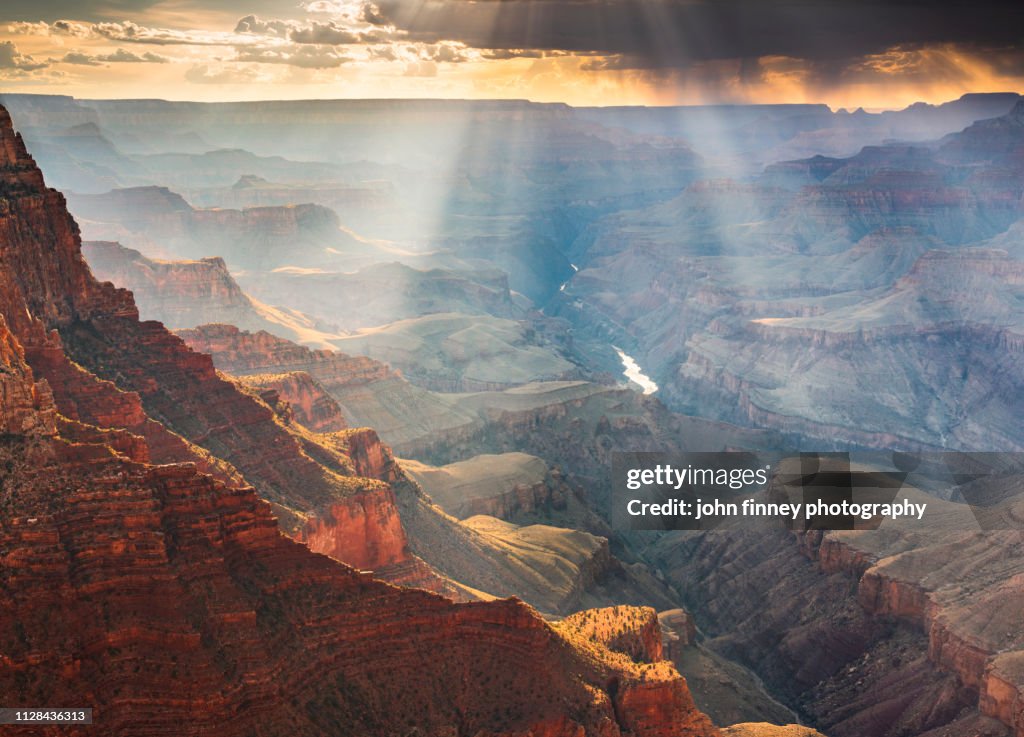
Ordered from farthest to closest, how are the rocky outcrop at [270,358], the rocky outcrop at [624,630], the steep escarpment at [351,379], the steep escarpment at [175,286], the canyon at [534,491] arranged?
the steep escarpment at [175,286] → the steep escarpment at [351,379] → the rocky outcrop at [270,358] → the rocky outcrop at [624,630] → the canyon at [534,491]

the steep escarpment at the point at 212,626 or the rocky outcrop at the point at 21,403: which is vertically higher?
the rocky outcrop at the point at 21,403

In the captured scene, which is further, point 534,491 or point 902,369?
point 902,369

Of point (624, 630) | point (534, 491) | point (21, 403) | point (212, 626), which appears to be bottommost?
point (534, 491)

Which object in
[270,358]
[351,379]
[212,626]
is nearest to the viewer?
[212,626]

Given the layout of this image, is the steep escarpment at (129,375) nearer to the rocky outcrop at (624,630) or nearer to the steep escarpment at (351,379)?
the rocky outcrop at (624,630)

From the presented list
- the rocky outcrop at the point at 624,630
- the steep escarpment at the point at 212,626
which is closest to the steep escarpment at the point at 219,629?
the steep escarpment at the point at 212,626

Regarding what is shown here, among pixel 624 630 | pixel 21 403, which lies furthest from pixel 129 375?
pixel 624 630

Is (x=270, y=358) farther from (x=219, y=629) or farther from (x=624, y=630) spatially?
(x=219, y=629)

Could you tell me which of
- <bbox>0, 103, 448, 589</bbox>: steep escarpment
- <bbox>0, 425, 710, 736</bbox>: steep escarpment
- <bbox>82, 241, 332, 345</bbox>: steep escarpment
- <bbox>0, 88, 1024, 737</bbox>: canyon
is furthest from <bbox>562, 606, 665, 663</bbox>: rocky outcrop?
<bbox>82, 241, 332, 345</bbox>: steep escarpment

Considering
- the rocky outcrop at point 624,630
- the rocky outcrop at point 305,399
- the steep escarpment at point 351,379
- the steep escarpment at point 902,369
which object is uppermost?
the rocky outcrop at point 624,630

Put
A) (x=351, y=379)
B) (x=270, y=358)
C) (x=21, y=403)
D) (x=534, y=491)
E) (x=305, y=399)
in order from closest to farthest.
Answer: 1. (x=21, y=403)
2. (x=305, y=399)
3. (x=534, y=491)
4. (x=270, y=358)
5. (x=351, y=379)

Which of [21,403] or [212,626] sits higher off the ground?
[21,403]
